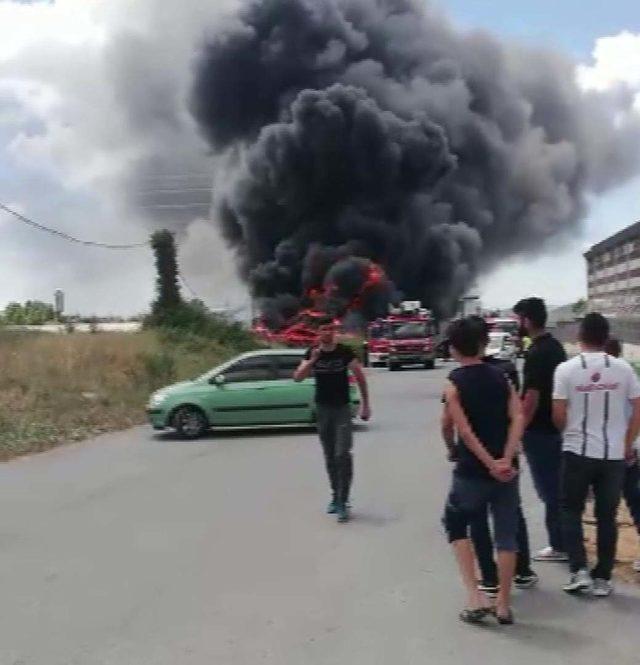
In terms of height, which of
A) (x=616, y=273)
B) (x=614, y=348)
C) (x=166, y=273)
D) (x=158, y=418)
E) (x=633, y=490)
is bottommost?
(x=633, y=490)

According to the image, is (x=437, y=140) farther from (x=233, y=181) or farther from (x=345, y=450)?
(x=345, y=450)

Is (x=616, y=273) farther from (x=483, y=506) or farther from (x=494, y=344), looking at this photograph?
(x=483, y=506)

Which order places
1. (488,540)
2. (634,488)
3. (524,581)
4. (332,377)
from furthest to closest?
(332,377), (634,488), (524,581), (488,540)

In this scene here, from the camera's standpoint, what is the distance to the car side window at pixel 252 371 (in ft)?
56.2

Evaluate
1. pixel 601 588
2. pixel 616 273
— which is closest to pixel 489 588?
pixel 601 588

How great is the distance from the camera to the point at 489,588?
227 inches

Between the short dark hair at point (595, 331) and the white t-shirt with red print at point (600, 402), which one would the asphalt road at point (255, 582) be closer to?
the white t-shirt with red print at point (600, 402)

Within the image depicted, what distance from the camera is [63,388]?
73.9ft

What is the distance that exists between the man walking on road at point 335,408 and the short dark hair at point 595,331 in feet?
10.3

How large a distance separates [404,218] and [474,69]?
36.6 feet

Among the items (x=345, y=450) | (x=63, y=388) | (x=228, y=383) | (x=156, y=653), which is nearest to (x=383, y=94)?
(x=63, y=388)

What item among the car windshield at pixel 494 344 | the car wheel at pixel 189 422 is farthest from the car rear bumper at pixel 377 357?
the car wheel at pixel 189 422

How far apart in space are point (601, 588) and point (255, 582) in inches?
76.9

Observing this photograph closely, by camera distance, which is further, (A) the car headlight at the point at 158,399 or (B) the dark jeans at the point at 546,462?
(A) the car headlight at the point at 158,399
